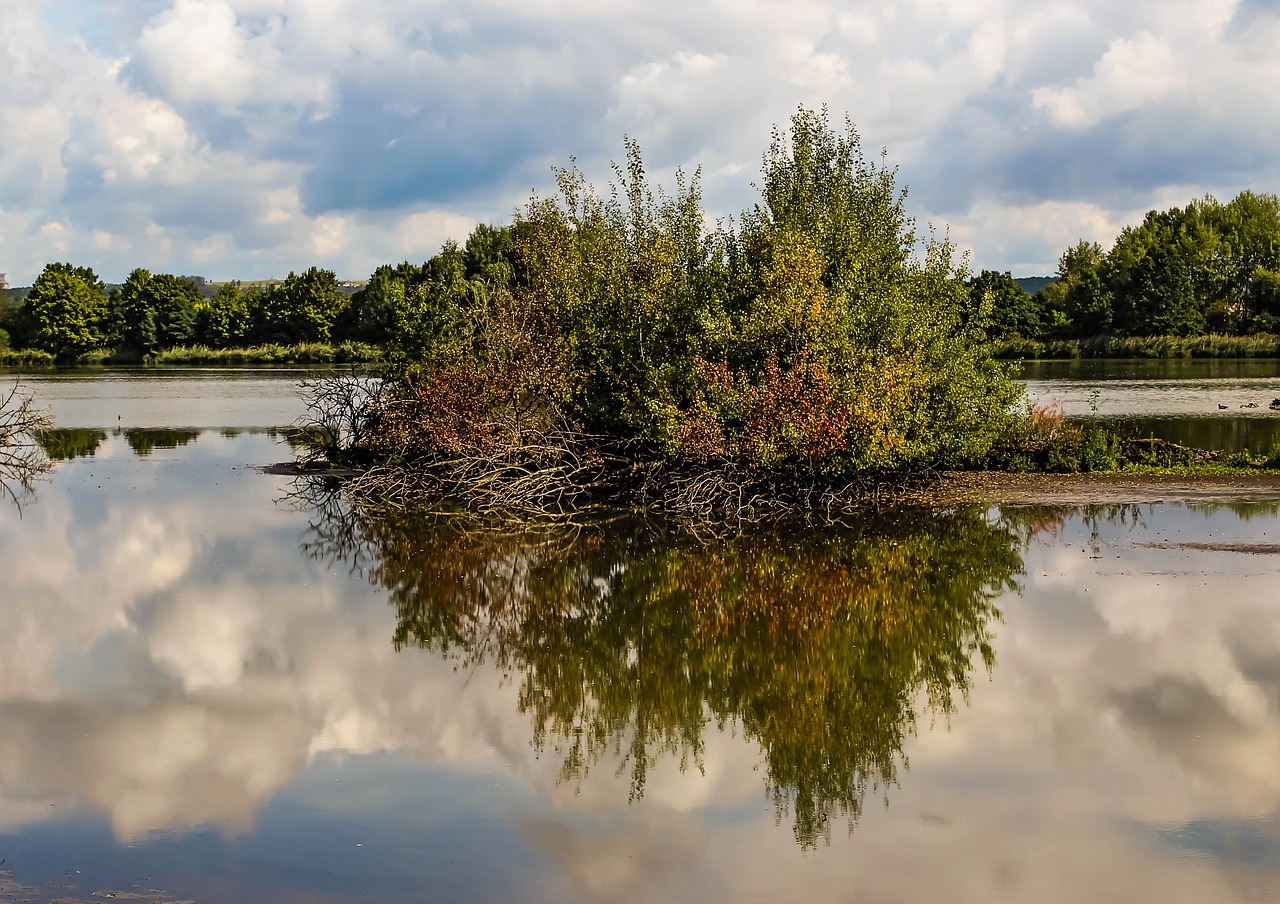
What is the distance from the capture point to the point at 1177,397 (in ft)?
165

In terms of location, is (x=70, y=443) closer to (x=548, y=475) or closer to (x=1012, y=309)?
(x=548, y=475)

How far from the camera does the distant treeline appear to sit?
91812 millimetres

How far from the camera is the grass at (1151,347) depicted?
284 ft

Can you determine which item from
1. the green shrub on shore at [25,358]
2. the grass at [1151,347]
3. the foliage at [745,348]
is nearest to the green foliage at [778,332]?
the foliage at [745,348]

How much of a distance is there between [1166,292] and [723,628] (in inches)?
3409

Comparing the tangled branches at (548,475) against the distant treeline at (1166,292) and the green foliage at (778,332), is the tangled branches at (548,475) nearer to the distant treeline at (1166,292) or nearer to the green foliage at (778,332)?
the green foliage at (778,332)

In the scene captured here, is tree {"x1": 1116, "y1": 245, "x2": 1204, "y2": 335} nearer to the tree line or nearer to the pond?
the tree line

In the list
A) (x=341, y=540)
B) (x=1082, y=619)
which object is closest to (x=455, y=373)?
(x=341, y=540)

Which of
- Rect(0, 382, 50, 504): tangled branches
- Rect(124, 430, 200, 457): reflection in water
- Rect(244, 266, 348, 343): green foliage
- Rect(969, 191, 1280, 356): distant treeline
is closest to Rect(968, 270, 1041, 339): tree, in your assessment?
Rect(969, 191, 1280, 356): distant treeline

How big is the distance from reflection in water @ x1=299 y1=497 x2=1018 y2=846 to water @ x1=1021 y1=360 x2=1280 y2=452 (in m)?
12.8

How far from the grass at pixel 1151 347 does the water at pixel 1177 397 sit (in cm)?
525

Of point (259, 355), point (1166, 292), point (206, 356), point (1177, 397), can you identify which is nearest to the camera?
point (1177, 397)

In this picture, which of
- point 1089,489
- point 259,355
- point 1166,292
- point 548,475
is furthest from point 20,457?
point 1166,292

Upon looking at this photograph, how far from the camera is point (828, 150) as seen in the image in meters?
27.2
